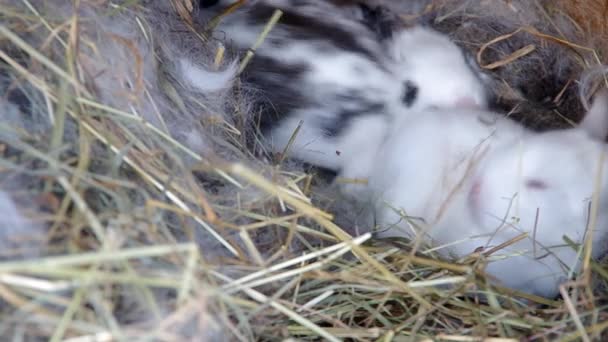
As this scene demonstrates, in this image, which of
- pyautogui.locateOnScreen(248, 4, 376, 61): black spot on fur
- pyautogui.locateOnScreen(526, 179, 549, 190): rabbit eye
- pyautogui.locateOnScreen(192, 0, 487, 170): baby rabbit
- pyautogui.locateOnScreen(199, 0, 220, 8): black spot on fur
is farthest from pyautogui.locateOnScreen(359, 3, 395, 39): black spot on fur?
pyautogui.locateOnScreen(526, 179, 549, 190): rabbit eye

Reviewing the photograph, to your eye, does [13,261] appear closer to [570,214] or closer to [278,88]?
[278,88]

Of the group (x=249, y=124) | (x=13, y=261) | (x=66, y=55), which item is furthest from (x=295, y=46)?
(x=13, y=261)

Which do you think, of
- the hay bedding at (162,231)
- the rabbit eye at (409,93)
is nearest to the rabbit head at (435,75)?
the rabbit eye at (409,93)

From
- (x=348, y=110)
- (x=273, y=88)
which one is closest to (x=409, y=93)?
(x=348, y=110)

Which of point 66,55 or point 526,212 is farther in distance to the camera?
point 526,212

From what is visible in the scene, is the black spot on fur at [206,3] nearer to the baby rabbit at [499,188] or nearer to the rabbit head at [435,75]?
the rabbit head at [435,75]
